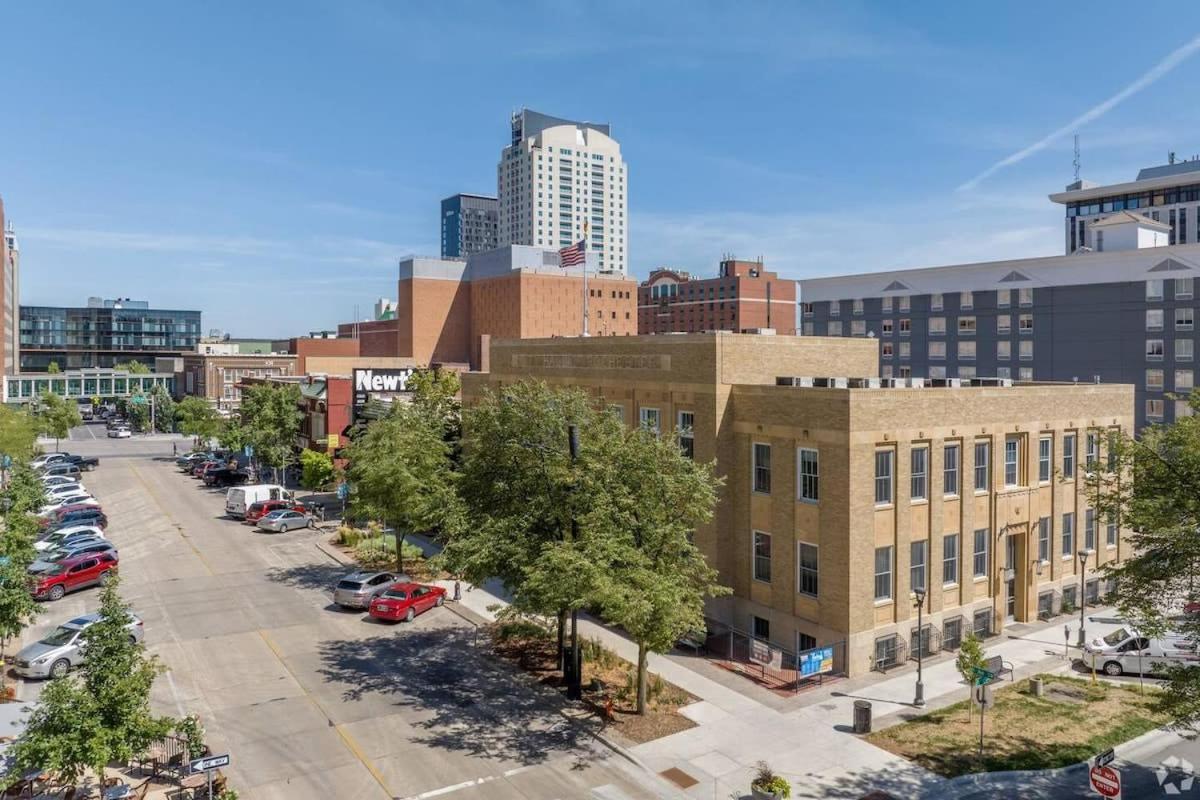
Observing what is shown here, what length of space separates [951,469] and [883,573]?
5.15 metres

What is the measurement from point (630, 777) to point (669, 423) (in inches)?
657

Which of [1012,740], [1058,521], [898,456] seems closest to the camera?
[1012,740]

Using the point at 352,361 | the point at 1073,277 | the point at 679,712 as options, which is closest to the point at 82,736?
the point at 679,712

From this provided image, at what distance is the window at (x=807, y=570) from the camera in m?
29.0

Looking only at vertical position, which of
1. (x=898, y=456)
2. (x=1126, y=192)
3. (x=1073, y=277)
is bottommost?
(x=898, y=456)

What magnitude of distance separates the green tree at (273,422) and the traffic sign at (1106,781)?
199 ft

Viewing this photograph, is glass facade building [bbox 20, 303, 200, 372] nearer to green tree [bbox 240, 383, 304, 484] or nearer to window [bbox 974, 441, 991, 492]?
green tree [bbox 240, 383, 304, 484]

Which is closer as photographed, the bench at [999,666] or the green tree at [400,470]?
the bench at [999,666]

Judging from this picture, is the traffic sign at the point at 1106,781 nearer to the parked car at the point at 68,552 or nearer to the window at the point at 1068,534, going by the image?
the window at the point at 1068,534

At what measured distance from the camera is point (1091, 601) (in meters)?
36.1

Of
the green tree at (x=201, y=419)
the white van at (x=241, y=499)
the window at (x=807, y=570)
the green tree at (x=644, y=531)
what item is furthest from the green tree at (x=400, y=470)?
the green tree at (x=201, y=419)

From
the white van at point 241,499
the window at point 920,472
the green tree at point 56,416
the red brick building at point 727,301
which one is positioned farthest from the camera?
the red brick building at point 727,301

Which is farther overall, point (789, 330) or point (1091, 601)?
point (789, 330)

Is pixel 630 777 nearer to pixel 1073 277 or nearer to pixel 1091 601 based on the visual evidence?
pixel 1091 601
